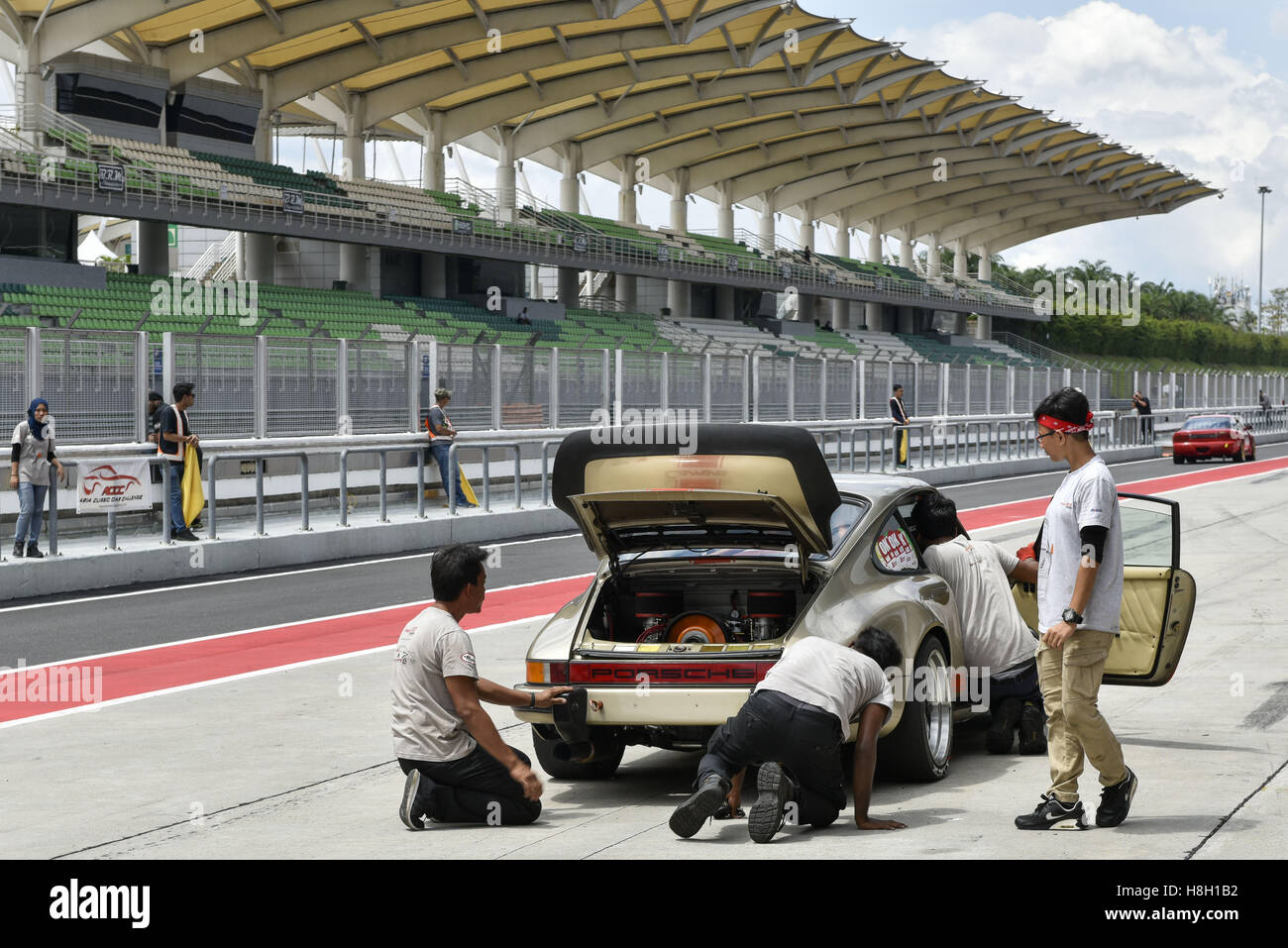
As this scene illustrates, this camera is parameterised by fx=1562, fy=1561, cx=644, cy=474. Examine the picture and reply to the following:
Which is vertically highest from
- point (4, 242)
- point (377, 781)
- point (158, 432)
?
point (4, 242)

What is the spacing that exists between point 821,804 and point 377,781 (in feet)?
8.06

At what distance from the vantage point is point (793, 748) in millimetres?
6395

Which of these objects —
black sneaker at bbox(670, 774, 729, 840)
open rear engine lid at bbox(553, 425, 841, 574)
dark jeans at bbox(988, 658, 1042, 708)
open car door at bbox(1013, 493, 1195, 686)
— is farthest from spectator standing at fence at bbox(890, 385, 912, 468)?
black sneaker at bbox(670, 774, 729, 840)

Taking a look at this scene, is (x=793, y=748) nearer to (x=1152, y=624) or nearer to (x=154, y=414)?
(x=1152, y=624)

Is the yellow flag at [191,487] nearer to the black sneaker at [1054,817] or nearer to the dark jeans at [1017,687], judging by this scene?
the dark jeans at [1017,687]

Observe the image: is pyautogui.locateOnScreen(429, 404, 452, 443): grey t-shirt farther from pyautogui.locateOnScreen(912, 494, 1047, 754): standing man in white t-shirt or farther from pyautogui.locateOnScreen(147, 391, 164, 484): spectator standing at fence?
pyautogui.locateOnScreen(912, 494, 1047, 754): standing man in white t-shirt

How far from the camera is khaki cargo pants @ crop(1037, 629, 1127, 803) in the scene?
6324 millimetres

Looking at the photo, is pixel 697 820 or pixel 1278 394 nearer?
pixel 697 820

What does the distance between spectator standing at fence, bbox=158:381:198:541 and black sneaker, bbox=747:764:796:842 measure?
472 inches

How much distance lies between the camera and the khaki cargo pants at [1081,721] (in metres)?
6.32

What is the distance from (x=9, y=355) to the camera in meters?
17.9

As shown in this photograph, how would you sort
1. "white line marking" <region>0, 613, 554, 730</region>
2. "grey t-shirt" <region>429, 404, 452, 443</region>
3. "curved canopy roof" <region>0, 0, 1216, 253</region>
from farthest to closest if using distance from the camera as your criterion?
"curved canopy roof" <region>0, 0, 1216, 253</region> < "grey t-shirt" <region>429, 404, 452, 443</region> < "white line marking" <region>0, 613, 554, 730</region>
